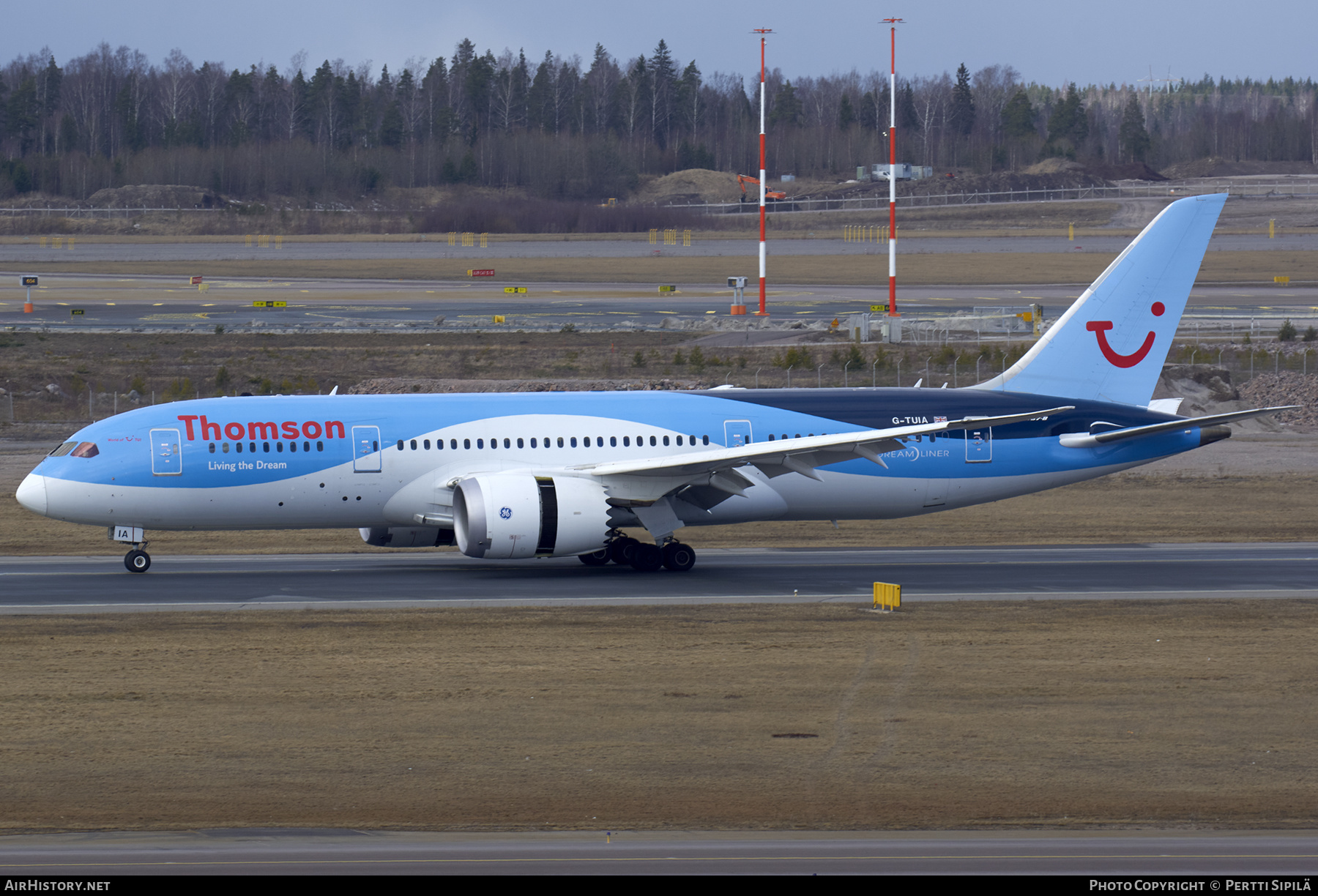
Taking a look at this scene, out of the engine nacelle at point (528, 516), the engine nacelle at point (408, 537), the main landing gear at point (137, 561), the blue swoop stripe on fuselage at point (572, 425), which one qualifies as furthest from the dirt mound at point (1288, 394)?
the main landing gear at point (137, 561)

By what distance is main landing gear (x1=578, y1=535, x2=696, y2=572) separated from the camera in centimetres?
3431

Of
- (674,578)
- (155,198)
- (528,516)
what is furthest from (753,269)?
(528,516)

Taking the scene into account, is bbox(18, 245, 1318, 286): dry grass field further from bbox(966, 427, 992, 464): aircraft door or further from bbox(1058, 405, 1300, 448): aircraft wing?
bbox(966, 427, 992, 464): aircraft door

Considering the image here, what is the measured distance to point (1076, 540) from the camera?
39062 mm

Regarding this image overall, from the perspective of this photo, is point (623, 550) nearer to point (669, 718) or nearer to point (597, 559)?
point (597, 559)

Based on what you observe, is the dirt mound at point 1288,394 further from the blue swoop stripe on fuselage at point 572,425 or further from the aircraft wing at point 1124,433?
the blue swoop stripe on fuselage at point 572,425

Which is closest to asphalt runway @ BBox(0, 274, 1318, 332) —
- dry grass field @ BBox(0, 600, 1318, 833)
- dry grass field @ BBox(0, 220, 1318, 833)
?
dry grass field @ BBox(0, 220, 1318, 833)

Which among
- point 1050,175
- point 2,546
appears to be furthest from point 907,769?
point 1050,175

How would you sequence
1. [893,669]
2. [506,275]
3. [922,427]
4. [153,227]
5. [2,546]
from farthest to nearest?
[153,227] → [506,275] → [2,546] → [922,427] → [893,669]

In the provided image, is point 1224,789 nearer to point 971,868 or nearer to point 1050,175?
point 971,868

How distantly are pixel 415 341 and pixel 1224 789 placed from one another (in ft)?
207

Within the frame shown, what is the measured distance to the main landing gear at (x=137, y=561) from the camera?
33719mm

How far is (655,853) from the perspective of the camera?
48.7ft

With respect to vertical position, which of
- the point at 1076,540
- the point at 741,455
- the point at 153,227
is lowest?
the point at 1076,540
